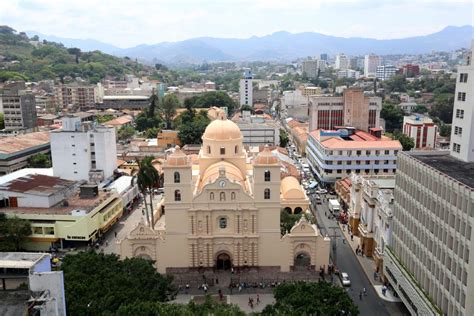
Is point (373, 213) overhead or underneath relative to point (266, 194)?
underneath

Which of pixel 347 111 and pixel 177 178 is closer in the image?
pixel 177 178

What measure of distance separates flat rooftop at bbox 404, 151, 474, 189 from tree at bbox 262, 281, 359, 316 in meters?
9.89

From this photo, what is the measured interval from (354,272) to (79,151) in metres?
39.6

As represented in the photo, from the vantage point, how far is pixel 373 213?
1751 inches

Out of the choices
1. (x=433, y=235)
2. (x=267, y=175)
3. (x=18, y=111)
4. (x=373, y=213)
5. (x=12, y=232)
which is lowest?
(x=12, y=232)

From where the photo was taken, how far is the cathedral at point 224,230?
41469 mm

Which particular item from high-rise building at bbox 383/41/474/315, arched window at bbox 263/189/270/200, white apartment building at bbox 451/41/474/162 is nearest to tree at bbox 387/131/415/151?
high-rise building at bbox 383/41/474/315

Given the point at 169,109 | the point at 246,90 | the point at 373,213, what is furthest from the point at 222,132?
the point at 246,90

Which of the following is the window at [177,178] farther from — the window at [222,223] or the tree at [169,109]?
the tree at [169,109]

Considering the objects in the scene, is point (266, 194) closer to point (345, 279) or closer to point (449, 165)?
point (345, 279)

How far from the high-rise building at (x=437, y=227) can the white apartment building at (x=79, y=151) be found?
134ft

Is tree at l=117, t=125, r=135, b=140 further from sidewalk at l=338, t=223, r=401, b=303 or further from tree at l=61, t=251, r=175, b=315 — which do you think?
tree at l=61, t=251, r=175, b=315

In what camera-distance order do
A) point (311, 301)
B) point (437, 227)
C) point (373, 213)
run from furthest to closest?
1. point (373, 213)
2. point (437, 227)
3. point (311, 301)

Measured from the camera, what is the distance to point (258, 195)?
137ft
